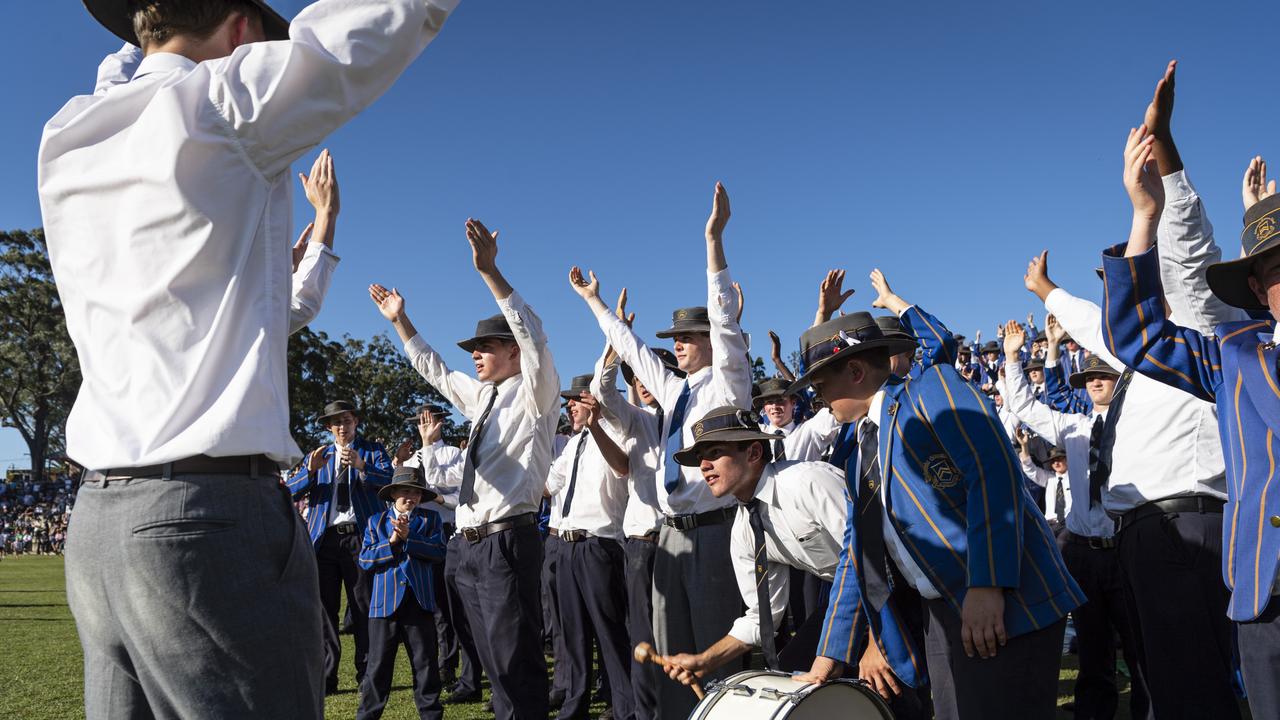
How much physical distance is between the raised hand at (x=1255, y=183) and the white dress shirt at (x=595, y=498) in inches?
200

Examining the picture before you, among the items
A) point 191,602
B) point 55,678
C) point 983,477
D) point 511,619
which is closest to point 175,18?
point 191,602

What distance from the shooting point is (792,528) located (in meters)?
4.58

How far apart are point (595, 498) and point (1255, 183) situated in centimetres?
543

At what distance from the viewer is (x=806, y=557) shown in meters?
4.61

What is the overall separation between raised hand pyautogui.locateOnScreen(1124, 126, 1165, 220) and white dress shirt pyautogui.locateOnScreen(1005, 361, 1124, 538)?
3.27 metres

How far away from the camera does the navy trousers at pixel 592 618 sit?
732 centimetres

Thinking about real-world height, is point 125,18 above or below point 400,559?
above

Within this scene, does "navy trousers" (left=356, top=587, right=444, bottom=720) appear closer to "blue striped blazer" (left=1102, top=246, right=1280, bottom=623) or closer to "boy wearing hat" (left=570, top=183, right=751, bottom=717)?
"boy wearing hat" (left=570, top=183, right=751, bottom=717)

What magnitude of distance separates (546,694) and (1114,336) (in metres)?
4.09

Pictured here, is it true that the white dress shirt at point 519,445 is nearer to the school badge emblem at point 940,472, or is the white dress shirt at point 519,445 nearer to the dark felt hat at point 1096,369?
the school badge emblem at point 940,472

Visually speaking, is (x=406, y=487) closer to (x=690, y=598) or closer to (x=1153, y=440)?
(x=690, y=598)

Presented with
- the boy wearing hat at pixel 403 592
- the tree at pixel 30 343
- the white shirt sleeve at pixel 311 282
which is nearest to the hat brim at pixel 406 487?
the boy wearing hat at pixel 403 592

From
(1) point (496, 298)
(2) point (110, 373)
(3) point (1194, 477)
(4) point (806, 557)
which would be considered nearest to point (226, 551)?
(2) point (110, 373)

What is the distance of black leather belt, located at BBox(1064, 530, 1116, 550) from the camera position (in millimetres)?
7141
